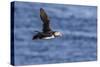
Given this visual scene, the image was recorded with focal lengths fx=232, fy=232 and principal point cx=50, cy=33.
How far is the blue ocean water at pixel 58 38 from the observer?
→ 86.7 inches

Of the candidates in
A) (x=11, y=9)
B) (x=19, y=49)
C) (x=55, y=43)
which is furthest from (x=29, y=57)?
(x=11, y=9)

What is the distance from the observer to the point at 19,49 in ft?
7.18

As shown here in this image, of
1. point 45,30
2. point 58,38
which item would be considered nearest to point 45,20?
point 45,30

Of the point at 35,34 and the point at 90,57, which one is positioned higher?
the point at 35,34

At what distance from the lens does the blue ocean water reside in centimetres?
220

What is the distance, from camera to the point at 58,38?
236cm

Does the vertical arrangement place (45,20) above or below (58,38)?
above

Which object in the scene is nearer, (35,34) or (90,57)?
(35,34)

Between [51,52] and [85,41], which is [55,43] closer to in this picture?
[51,52]

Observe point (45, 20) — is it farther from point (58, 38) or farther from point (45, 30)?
point (58, 38)
